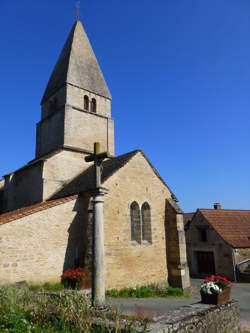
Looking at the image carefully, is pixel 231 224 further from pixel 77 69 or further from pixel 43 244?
pixel 77 69

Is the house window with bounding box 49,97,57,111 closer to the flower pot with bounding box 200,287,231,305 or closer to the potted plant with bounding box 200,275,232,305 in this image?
the potted plant with bounding box 200,275,232,305

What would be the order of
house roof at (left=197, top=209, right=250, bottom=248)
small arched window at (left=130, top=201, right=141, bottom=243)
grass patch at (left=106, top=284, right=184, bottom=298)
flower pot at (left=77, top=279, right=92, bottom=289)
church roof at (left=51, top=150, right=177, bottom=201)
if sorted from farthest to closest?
house roof at (left=197, top=209, right=250, bottom=248) → small arched window at (left=130, top=201, right=141, bottom=243) → church roof at (left=51, top=150, right=177, bottom=201) → grass patch at (left=106, top=284, right=184, bottom=298) → flower pot at (left=77, top=279, right=92, bottom=289)

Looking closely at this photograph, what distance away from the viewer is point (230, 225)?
945 inches

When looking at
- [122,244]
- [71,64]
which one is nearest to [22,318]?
[122,244]

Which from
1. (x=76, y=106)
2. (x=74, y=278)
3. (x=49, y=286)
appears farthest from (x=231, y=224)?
(x=49, y=286)

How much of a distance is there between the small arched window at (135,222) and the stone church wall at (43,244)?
260 centimetres

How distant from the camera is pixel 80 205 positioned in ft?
44.3

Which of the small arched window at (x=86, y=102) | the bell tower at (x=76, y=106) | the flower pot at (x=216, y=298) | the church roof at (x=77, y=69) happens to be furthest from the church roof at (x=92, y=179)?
the church roof at (x=77, y=69)

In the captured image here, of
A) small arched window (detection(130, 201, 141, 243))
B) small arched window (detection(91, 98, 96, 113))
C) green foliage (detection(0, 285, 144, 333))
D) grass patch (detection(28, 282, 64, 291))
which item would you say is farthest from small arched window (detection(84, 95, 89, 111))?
green foliage (detection(0, 285, 144, 333))

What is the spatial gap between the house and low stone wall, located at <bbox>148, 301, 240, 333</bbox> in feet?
50.6

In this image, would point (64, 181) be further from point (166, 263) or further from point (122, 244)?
point (166, 263)

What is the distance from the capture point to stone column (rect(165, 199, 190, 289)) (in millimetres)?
14461

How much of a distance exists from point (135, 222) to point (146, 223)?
0.83 m

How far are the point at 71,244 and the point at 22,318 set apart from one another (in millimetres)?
7710
